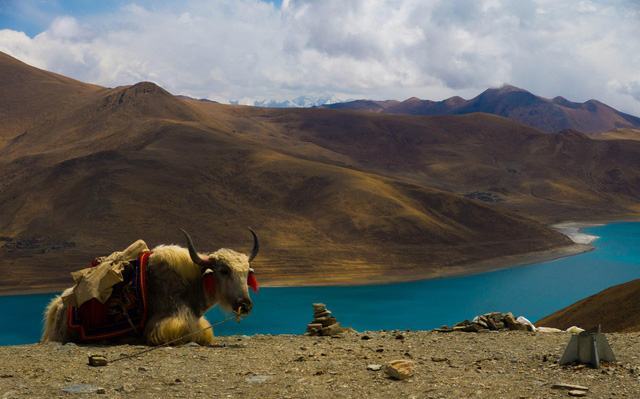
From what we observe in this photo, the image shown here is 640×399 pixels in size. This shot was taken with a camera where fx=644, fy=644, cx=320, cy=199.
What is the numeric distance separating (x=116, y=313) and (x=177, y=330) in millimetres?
995

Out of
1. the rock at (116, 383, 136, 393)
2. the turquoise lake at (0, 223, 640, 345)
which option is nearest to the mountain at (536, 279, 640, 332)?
the rock at (116, 383, 136, 393)

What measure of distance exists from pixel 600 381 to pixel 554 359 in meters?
1.11

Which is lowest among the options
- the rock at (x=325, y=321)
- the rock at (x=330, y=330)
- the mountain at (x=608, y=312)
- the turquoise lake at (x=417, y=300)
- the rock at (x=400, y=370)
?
the turquoise lake at (x=417, y=300)

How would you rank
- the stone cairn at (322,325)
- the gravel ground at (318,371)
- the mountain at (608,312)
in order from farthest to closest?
1. the mountain at (608,312)
2. the stone cairn at (322,325)
3. the gravel ground at (318,371)

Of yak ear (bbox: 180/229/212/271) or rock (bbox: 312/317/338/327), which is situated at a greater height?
yak ear (bbox: 180/229/212/271)

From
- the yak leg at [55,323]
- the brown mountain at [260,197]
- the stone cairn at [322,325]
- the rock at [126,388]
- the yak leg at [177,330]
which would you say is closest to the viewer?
the rock at [126,388]

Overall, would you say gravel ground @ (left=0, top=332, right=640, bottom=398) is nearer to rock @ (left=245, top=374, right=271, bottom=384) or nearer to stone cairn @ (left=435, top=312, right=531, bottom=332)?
rock @ (left=245, top=374, right=271, bottom=384)

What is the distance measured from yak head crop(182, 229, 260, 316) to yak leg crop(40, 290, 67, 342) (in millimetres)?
2232

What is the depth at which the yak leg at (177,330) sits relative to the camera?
9211 millimetres

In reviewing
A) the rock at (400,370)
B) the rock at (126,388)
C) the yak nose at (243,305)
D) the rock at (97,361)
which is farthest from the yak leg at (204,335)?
the rock at (400,370)

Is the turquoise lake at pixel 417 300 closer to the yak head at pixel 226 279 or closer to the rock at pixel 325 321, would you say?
the rock at pixel 325 321

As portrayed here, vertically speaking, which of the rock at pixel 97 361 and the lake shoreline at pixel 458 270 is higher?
the rock at pixel 97 361

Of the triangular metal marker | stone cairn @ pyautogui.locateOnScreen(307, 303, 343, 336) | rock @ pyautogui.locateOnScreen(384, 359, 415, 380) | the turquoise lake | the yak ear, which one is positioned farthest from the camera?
the turquoise lake

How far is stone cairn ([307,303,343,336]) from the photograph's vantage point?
1136cm
